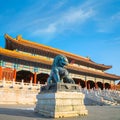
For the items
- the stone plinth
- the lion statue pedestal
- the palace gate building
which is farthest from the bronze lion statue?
the palace gate building

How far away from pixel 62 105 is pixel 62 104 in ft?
0.12

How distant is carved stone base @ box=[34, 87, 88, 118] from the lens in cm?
613

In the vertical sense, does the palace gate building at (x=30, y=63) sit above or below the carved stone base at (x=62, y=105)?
above

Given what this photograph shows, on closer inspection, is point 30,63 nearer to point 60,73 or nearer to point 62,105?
point 60,73

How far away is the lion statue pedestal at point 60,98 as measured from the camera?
244 inches

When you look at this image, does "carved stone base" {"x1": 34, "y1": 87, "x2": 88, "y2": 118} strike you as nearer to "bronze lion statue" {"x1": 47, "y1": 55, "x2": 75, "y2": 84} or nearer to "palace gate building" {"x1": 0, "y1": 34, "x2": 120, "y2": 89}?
"bronze lion statue" {"x1": 47, "y1": 55, "x2": 75, "y2": 84}

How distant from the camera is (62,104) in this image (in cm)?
629

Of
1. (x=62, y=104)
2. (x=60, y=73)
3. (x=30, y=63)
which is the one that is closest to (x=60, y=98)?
(x=62, y=104)

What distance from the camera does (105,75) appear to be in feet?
110

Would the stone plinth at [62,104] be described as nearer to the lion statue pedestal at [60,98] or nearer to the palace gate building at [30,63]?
the lion statue pedestal at [60,98]

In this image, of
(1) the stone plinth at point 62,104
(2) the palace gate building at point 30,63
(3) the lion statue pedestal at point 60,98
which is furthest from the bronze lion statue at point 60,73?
(2) the palace gate building at point 30,63

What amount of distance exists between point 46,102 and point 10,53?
1647cm

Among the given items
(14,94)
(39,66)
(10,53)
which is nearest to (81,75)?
(39,66)

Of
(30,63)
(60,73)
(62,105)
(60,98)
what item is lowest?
(62,105)
